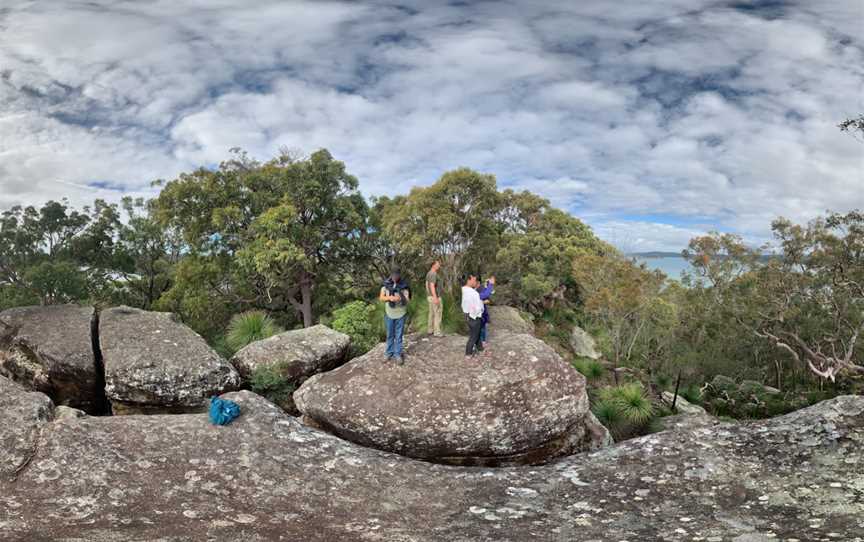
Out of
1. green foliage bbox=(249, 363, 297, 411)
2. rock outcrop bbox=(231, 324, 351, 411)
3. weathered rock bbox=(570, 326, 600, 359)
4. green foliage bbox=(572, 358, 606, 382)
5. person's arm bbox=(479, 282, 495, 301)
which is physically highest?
person's arm bbox=(479, 282, 495, 301)

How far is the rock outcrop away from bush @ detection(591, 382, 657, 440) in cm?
758

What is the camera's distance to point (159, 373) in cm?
1291

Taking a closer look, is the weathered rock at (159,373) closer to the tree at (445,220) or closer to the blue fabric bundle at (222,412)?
the blue fabric bundle at (222,412)

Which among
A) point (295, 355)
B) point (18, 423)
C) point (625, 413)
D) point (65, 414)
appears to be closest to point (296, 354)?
point (295, 355)

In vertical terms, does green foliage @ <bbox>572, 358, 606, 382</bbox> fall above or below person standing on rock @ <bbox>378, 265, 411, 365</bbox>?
below

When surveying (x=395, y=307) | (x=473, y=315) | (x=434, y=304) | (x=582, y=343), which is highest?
(x=395, y=307)

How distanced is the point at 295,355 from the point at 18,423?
641cm

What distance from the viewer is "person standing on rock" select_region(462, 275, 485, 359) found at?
462 inches

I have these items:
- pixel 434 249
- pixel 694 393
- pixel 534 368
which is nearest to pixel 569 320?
pixel 694 393

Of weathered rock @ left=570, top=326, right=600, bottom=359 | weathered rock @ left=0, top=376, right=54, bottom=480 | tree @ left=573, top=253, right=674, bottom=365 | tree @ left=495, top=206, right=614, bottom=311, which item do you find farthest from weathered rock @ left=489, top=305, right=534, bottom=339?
weathered rock @ left=0, top=376, right=54, bottom=480

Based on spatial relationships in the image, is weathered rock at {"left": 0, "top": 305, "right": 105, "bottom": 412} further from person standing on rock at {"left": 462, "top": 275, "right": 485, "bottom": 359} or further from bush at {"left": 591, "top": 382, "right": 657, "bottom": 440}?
Result: bush at {"left": 591, "top": 382, "right": 657, "bottom": 440}

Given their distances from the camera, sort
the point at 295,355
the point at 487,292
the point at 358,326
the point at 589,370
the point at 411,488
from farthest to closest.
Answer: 1. the point at 589,370
2. the point at 358,326
3. the point at 295,355
4. the point at 487,292
5. the point at 411,488

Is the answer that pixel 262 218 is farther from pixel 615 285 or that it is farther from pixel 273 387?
pixel 615 285

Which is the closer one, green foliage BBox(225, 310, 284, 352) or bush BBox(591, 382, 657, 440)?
bush BBox(591, 382, 657, 440)
